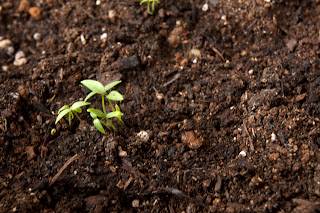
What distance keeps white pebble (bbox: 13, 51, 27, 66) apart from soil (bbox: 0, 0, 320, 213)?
0.01 metres

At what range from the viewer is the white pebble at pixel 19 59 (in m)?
2.25

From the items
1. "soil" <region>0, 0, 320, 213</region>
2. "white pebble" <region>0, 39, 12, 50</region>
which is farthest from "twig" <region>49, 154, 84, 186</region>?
"white pebble" <region>0, 39, 12, 50</region>

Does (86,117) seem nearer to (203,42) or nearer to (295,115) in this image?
(203,42)

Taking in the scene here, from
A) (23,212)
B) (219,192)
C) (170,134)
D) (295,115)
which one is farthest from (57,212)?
(295,115)

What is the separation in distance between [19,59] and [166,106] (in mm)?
1300

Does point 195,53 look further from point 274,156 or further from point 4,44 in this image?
point 4,44

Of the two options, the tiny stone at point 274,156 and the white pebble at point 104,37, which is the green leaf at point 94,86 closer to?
the white pebble at point 104,37

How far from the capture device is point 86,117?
1.93m

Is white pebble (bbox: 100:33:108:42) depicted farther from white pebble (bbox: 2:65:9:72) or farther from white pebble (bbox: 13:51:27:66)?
white pebble (bbox: 2:65:9:72)

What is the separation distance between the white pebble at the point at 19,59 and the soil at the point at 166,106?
1 cm

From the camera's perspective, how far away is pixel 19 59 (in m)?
2.28

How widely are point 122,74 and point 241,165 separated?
41.1 inches

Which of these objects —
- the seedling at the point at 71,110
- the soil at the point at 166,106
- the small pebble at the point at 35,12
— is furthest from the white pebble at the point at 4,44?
the seedling at the point at 71,110

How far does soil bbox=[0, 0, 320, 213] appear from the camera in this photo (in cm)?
161
